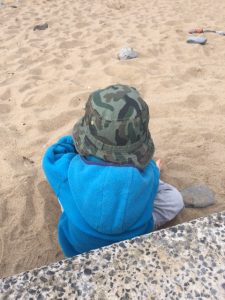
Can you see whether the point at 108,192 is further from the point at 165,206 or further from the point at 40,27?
the point at 40,27

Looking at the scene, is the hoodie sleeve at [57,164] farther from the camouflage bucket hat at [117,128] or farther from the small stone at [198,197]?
the small stone at [198,197]

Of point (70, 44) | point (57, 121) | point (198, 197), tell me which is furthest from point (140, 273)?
point (70, 44)

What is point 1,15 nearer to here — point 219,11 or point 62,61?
point 62,61

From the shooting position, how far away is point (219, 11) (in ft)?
20.8

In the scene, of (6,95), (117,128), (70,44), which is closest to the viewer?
(117,128)

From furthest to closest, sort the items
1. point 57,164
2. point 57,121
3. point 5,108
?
point 5,108 → point 57,121 → point 57,164

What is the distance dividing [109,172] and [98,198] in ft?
0.42

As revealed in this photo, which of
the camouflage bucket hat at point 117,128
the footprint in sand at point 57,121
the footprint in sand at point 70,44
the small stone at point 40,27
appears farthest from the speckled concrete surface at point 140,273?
the small stone at point 40,27

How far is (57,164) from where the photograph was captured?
6.45ft

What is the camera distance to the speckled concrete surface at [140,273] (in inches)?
50.0

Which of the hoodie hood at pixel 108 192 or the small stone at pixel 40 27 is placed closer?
the hoodie hood at pixel 108 192

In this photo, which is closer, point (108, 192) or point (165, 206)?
point (108, 192)

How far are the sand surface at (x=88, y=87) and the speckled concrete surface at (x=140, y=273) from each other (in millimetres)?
845

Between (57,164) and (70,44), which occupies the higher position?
(57,164)
